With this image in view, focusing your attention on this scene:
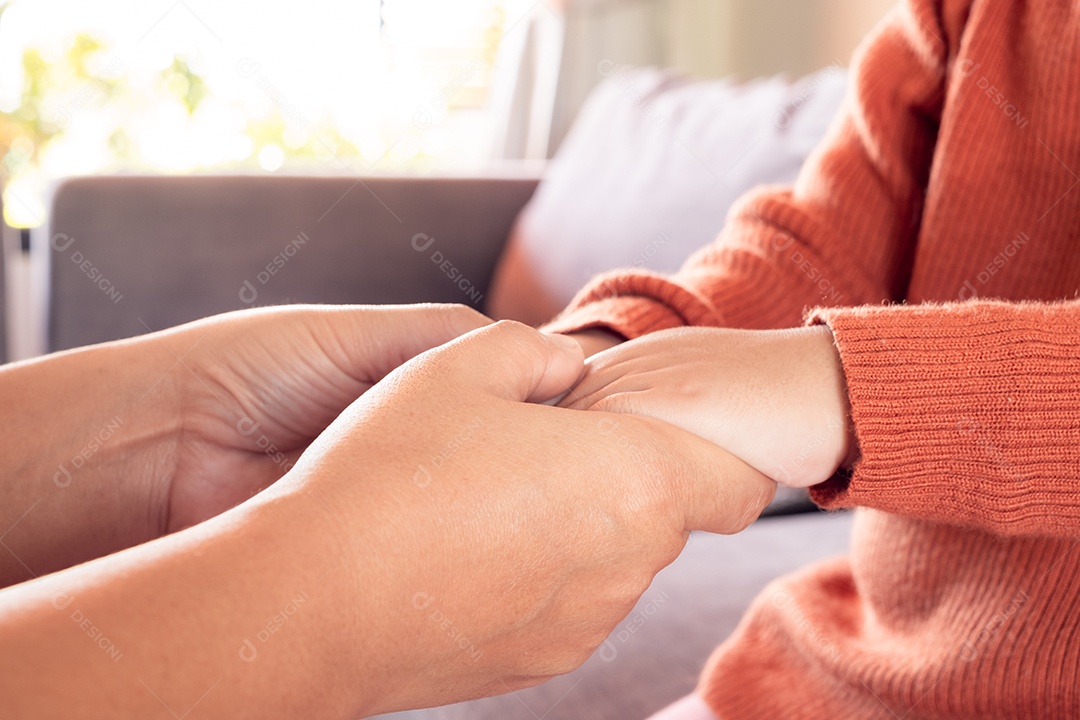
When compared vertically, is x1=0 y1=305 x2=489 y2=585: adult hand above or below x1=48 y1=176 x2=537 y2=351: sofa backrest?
above

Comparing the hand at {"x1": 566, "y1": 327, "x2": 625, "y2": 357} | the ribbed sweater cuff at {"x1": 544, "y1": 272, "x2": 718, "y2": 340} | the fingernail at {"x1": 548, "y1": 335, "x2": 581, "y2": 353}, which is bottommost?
the hand at {"x1": 566, "y1": 327, "x2": 625, "y2": 357}

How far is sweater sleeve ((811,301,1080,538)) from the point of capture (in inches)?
16.6

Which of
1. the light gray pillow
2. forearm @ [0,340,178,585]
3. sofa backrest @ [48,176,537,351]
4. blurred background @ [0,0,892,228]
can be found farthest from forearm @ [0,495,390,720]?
blurred background @ [0,0,892,228]

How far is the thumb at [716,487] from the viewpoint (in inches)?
17.5

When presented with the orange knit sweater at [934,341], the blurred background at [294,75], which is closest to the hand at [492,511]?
the orange knit sweater at [934,341]

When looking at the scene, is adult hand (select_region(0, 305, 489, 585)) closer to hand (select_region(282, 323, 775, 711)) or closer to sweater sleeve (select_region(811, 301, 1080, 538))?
hand (select_region(282, 323, 775, 711))

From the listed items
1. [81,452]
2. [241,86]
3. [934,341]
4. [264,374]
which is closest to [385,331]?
[264,374]

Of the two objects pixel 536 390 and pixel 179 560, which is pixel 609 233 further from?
pixel 179 560

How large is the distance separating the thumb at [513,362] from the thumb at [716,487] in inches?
3.1

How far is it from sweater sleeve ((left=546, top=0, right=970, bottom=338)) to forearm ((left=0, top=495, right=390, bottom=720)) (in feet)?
0.99

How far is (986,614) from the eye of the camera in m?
0.47

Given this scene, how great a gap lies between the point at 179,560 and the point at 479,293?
1320 mm

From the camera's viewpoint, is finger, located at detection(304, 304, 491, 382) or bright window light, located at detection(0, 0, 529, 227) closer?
finger, located at detection(304, 304, 491, 382)

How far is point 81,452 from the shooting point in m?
0.55
